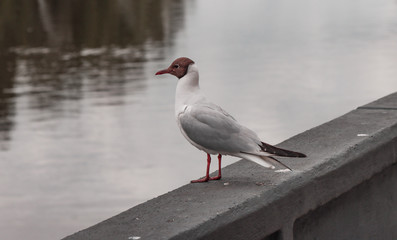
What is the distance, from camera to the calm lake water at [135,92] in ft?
39.6

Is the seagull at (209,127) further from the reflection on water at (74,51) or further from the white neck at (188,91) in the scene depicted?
the reflection on water at (74,51)

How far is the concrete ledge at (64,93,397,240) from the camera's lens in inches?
146

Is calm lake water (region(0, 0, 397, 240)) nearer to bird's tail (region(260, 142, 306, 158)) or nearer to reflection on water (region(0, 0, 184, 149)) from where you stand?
reflection on water (region(0, 0, 184, 149))

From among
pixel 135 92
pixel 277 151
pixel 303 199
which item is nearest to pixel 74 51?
pixel 135 92

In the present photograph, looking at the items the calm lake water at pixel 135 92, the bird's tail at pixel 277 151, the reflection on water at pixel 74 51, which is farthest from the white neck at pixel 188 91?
the reflection on water at pixel 74 51

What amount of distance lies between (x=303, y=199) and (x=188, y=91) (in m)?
0.66

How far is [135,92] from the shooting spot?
1947cm

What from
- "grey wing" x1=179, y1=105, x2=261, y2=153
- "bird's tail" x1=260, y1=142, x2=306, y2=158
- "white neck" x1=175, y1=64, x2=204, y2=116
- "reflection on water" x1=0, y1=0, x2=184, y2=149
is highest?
"white neck" x1=175, y1=64, x2=204, y2=116

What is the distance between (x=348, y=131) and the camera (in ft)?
16.2

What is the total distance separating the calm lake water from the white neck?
20.9 ft

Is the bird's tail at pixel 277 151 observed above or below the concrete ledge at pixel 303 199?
above

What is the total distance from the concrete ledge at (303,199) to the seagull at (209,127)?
0.16 metres

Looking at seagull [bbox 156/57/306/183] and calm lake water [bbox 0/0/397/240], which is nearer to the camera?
seagull [bbox 156/57/306/183]

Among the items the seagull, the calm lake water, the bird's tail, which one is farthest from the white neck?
the calm lake water
